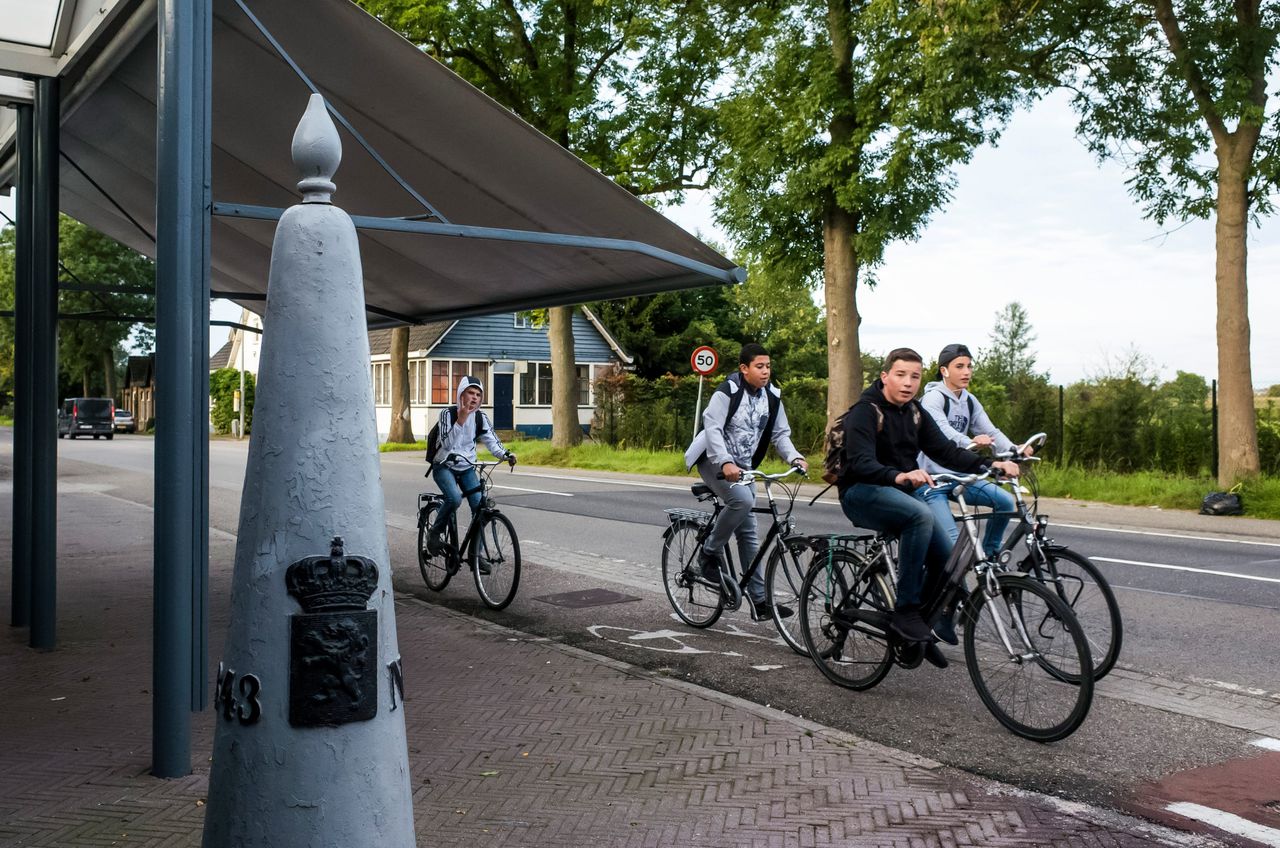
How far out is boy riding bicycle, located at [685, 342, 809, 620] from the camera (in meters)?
7.09

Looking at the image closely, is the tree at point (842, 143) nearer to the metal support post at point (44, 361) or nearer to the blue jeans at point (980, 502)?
the blue jeans at point (980, 502)

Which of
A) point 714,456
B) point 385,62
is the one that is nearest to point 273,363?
point 385,62

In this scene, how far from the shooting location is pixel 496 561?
8695mm

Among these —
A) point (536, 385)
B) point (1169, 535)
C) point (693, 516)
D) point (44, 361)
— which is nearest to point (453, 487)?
point (693, 516)

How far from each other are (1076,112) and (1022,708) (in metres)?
15.5

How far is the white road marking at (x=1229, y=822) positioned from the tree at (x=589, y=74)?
21.9 metres

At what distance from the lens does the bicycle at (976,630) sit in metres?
5.00

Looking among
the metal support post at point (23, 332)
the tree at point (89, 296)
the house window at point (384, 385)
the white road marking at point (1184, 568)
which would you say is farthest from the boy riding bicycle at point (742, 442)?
the tree at point (89, 296)

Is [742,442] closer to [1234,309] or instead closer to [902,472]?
[902,472]

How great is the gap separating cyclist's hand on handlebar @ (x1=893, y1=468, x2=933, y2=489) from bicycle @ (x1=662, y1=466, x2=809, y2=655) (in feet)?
3.02

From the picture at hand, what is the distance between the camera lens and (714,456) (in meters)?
7.07

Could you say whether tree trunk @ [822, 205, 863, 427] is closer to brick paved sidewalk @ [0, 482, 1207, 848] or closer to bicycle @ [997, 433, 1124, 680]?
bicycle @ [997, 433, 1124, 680]

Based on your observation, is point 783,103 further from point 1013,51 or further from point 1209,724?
point 1209,724

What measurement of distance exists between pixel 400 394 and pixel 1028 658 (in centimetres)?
3488
